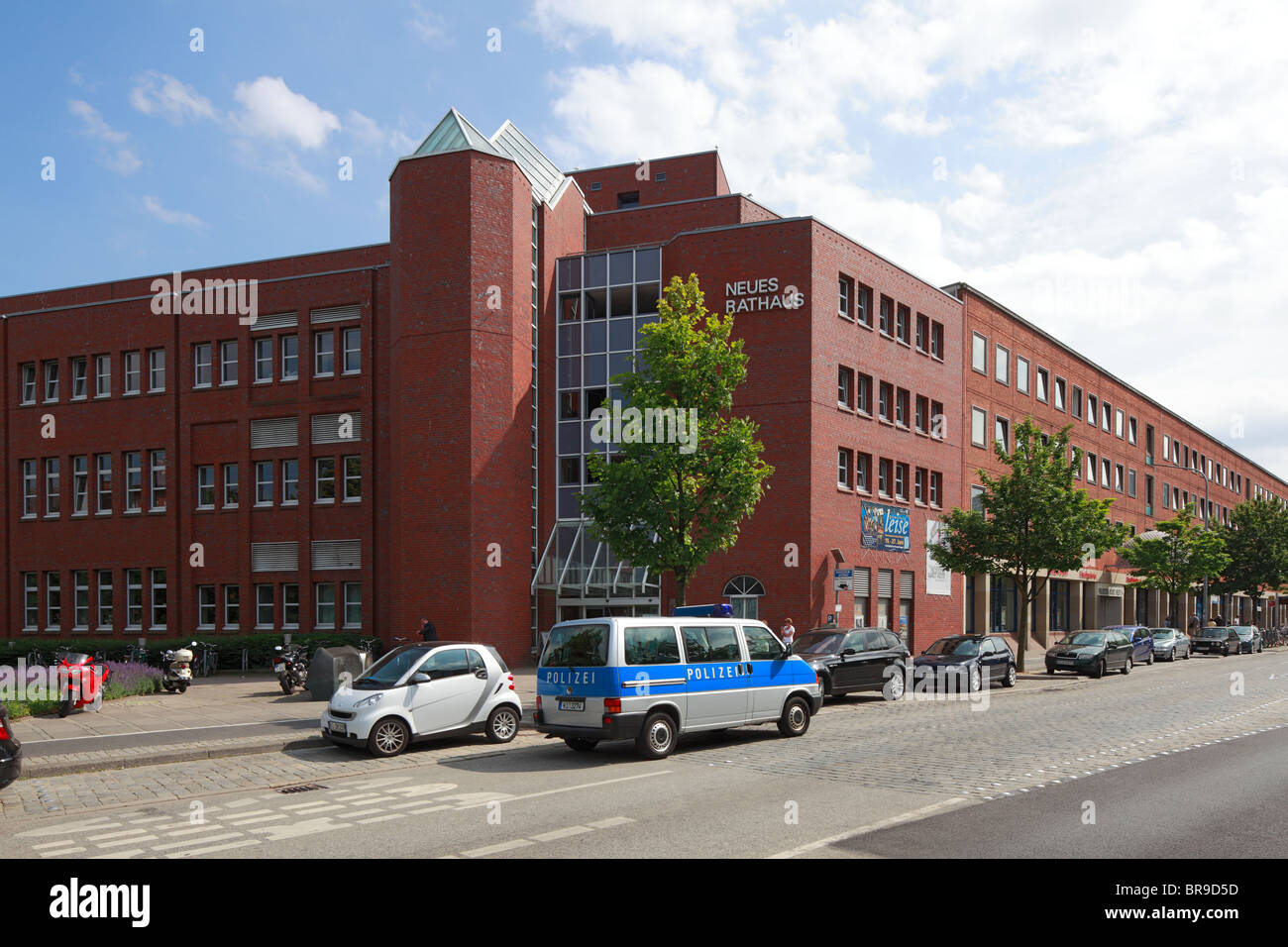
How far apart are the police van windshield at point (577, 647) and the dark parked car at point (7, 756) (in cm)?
613

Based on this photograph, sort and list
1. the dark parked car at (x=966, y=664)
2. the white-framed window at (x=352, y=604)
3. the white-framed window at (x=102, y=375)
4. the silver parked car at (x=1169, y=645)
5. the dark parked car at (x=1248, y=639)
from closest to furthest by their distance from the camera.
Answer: the dark parked car at (x=966, y=664)
the white-framed window at (x=352, y=604)
the white-framed window at (x=102, y=375)
the silver parked car at (x=1169, y=645)
the dark parked car at (x=1248, y=639)

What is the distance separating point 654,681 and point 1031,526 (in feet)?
72.7

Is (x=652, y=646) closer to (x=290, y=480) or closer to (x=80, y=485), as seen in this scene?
(x=290, y=480)

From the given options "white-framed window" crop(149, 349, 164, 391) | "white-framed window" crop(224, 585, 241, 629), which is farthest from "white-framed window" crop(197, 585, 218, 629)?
"white-framed window" crop(149, 349, 164, 391)

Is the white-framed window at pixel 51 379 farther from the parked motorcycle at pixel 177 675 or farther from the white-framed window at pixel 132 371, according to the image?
the parked motorcycle at pixel 177 675

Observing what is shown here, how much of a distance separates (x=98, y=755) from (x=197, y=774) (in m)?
1.90

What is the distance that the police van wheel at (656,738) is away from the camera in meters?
13.4

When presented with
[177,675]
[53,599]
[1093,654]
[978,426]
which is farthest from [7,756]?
[978,426]

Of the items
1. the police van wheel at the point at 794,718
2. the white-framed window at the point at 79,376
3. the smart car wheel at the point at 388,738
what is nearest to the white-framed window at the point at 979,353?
the police van wheel at the point at 794,718

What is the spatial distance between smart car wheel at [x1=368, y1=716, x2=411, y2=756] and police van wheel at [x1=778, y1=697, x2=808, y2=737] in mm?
5427

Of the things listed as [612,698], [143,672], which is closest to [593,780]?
[612,698]

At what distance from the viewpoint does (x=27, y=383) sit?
40281 millimetres

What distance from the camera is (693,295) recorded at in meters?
20.9
